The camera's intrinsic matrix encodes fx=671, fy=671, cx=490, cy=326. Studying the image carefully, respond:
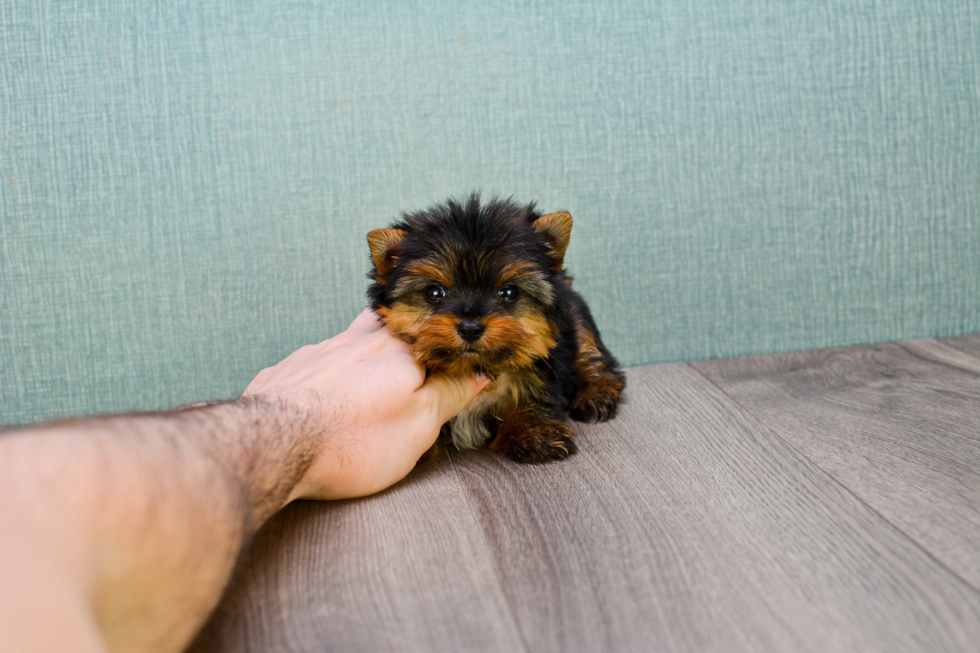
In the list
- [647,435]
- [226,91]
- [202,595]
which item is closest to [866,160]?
[647,435]

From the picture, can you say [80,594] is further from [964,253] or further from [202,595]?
[964,253]

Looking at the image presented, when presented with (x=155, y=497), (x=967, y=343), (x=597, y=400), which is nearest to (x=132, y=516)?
(x=155, y=497)

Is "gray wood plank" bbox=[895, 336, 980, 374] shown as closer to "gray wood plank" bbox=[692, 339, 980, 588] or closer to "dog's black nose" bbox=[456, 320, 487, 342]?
"gray wood plank" bbox=[692, 339, 980, 588]

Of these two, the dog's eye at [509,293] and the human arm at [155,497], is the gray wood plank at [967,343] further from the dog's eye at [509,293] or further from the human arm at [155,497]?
the human arm at [155,497]

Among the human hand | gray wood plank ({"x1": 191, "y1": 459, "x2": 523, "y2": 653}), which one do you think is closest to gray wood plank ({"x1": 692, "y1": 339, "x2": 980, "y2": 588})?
gray wood plank ({"x1": 191, "y1": 459, "x2": 523, "y2": 653})

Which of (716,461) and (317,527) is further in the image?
(716,461)
